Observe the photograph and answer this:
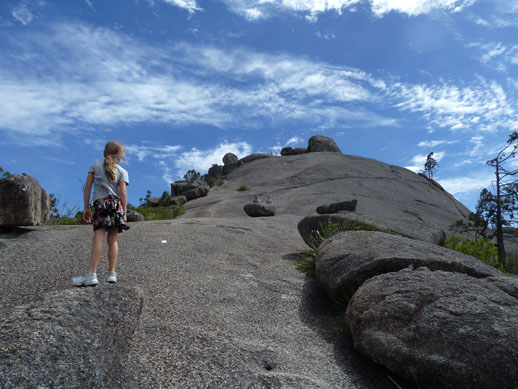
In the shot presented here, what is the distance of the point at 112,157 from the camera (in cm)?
509

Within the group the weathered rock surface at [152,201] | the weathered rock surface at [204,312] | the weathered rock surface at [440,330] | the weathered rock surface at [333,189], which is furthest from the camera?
the weathered rock surface at [152,201]

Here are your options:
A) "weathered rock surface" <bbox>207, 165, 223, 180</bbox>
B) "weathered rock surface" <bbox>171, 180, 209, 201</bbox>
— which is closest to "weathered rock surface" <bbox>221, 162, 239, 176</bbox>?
"weathered rock surface" <bbox>207, 165, 223, 180</bbox>

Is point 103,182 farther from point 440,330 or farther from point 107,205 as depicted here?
point 440,330

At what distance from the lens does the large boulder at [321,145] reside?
155ft

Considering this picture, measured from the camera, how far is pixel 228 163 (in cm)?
4553

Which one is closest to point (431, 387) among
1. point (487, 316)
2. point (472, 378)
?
point (472, 378)

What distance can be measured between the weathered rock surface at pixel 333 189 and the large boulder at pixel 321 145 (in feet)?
21.3

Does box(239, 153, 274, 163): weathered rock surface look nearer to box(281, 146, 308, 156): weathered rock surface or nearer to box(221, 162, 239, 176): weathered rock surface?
box(221, 162, 239, 176): weathered rock surface

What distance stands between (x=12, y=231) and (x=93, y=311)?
6159 mm

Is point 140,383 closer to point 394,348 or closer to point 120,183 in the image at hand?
point 394,348

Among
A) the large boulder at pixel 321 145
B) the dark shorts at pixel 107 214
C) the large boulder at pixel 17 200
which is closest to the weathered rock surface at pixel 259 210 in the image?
the large boulder at pixel 17 200

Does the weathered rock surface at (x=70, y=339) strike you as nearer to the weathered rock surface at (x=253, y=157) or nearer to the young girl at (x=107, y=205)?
the young girl at (x=107, y=205)

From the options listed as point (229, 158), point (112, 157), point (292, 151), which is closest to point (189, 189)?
point (229, 158)

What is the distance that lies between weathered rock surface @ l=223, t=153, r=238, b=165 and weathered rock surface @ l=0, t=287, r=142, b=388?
141 feet
